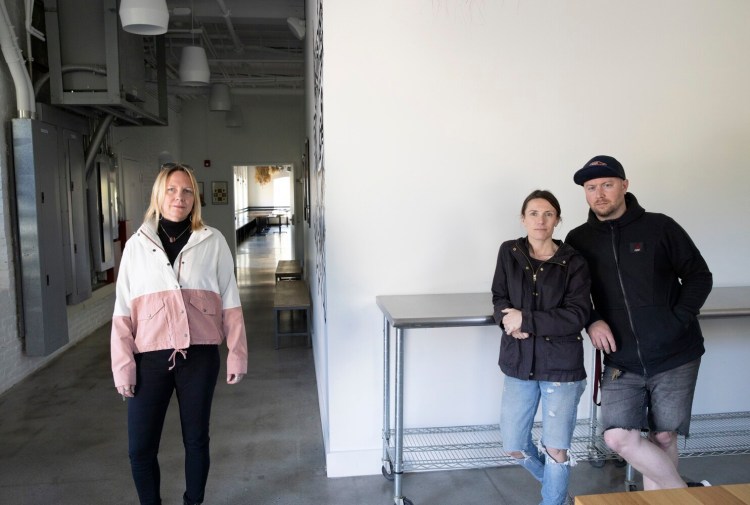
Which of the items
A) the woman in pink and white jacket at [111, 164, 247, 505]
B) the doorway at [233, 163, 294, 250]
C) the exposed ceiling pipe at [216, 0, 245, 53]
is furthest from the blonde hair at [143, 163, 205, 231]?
the doorway at [233, 163, 294, 250]

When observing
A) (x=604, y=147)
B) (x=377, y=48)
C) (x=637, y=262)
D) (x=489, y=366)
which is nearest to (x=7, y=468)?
(x=489, y=366)

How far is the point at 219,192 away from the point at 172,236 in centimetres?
891

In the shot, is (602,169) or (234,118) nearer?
(602,169)

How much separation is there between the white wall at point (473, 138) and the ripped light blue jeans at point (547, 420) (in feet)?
2.53

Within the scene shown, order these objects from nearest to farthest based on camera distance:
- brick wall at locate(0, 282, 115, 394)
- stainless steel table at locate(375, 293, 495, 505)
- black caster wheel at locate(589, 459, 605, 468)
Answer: stainless steel table at locate(375, 293, 495, 505)
black caster wheel at locate(589, 459, 605, 468)
brick wall at locate(0, 282, 115, 394)

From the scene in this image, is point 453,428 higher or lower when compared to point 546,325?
lower

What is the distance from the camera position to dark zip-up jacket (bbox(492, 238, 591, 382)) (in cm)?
218

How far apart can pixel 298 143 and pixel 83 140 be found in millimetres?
5720

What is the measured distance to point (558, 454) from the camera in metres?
2.30

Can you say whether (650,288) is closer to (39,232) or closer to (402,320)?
(402,320)

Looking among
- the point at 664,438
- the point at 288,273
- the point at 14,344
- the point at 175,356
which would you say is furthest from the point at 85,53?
the point at 664,438

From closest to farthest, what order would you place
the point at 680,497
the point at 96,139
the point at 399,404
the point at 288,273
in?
the point at 680,497 → the point at 399,404 → the point at 96,139 → the point at 288,273

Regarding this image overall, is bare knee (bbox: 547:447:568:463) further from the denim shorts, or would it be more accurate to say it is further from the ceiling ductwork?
the ceiling ductwork

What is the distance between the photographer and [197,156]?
10922mm
